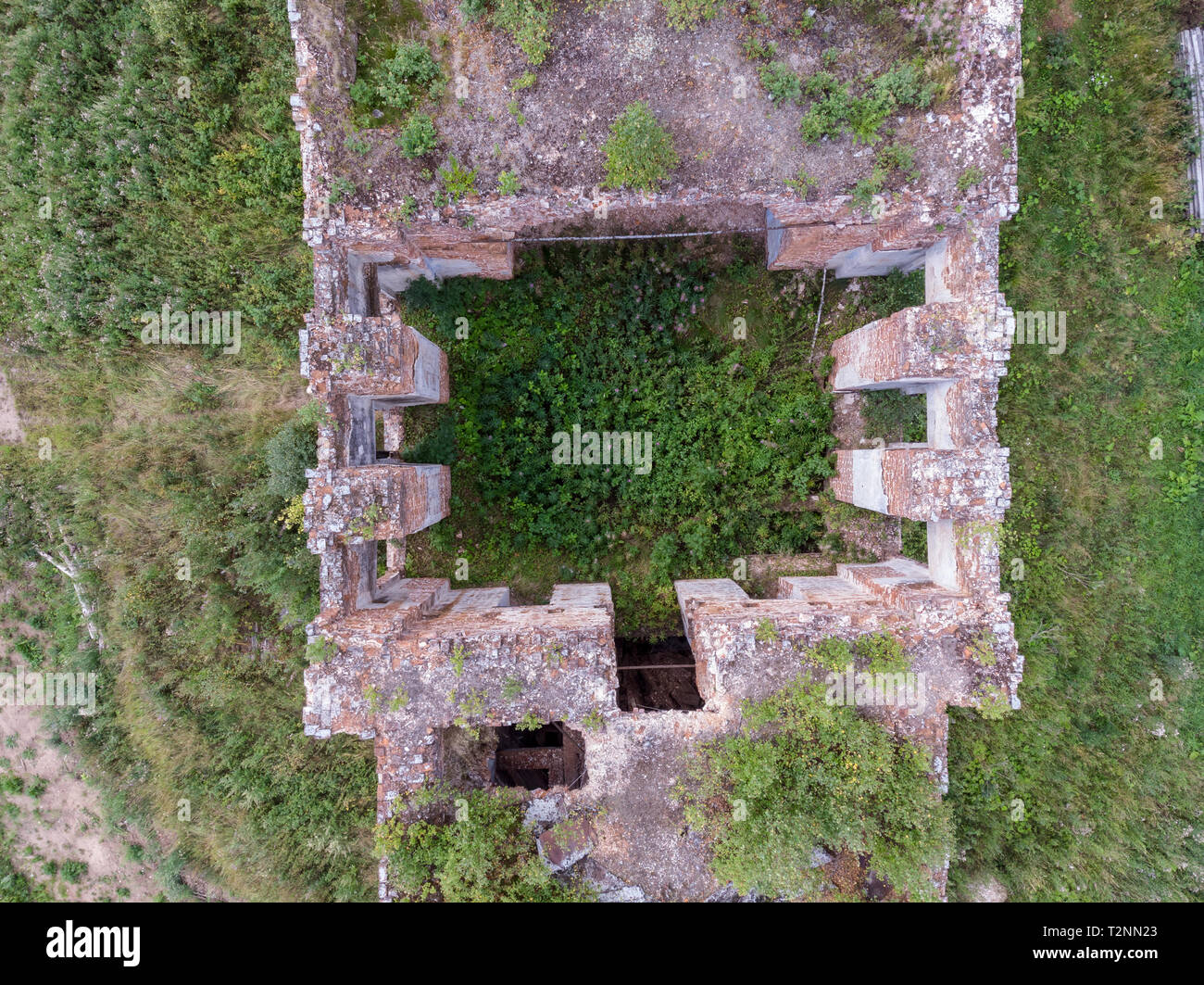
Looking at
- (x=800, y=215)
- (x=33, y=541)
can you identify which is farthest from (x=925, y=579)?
(x=33, y=541)

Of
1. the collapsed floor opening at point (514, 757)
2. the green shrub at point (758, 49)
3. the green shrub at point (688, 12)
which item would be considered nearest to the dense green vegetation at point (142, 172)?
the green shrub at point (688, 12)

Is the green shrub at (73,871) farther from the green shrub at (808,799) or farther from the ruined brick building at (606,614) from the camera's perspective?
the green shrub at (808,799)

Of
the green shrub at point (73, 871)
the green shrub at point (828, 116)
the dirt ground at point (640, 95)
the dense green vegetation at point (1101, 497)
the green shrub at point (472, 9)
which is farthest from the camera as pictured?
the green shrub at point (73, 871)

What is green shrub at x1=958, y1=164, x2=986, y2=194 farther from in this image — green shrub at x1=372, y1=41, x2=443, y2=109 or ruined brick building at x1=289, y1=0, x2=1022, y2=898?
green shrub at x1=372, y1=41, x2=443, y2=109

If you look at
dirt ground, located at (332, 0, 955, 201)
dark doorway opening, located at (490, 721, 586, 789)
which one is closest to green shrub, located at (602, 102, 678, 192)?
dirt ground, located at (332, 0, 955, 201)

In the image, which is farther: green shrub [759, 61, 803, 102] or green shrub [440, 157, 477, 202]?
green shrub [440, 157, 477, 202]

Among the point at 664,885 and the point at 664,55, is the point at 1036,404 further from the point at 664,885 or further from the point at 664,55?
the point at 664,885
